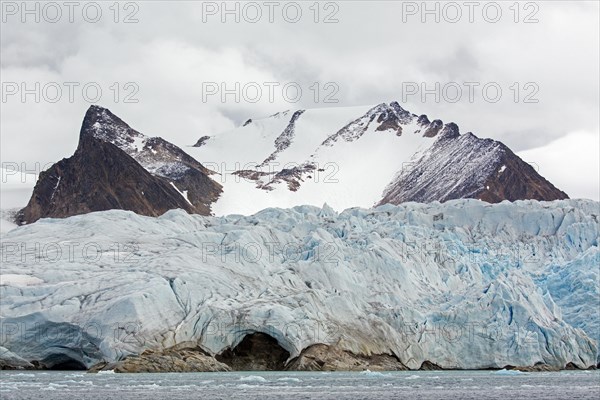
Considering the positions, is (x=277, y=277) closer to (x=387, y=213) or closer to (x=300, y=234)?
(x=300, y=234)

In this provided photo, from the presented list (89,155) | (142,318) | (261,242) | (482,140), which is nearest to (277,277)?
(261,242)

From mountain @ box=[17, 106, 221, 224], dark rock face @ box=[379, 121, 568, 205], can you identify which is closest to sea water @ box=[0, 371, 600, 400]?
mountain @ box=[17, 106, 221, 224]

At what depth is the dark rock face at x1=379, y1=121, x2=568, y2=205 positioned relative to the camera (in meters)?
162

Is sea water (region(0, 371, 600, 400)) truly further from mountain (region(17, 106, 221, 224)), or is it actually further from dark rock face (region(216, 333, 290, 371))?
mountain (region(17, 106, 221, 224))

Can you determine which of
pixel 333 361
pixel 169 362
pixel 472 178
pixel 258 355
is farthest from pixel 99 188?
pixel 169 362

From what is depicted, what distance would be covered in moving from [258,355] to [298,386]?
1470cm

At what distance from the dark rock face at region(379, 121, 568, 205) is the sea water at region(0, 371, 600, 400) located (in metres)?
103

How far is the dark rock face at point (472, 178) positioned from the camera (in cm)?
16175

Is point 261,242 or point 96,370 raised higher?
point 261,242

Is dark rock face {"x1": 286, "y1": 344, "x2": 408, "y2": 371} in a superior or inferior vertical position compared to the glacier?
inferior

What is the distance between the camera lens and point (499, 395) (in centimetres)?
4578

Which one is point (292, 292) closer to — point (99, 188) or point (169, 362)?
point (169, 362)

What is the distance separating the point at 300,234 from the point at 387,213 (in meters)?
14.4

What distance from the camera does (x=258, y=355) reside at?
207 feet
